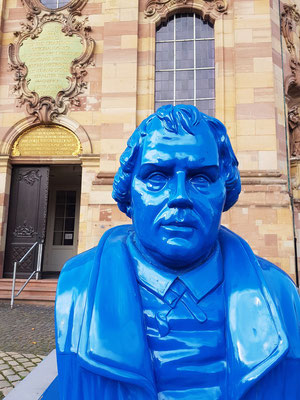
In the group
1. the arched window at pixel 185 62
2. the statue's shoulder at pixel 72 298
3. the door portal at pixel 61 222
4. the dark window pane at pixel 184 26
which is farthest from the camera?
the door portal at pixel 61 222

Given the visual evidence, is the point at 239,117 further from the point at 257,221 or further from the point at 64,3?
the point at 64,3

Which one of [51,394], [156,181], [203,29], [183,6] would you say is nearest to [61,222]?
[203,29]

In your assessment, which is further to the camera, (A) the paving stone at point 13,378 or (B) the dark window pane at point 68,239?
(B) the dark window pane at point 68,239

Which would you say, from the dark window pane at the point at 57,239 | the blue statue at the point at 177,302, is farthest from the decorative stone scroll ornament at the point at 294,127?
the blue statue at the point at 177,302

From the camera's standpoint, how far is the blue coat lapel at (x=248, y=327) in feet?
2.89

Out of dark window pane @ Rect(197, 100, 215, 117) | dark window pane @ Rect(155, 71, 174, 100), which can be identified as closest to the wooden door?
dark window pane @ Rect(155, 71, 174, 100)

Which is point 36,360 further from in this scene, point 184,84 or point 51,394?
point 184,84

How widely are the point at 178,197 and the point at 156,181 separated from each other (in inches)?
4.9

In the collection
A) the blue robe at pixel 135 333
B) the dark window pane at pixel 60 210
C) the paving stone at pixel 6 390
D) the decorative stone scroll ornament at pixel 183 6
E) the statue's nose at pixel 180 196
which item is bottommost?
the paving stone at pixel 6 390

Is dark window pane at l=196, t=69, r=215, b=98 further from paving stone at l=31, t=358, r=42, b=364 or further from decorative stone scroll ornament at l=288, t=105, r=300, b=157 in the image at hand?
paving stone at l=31, t=358, r=42, b=364

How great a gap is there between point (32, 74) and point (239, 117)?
5.35 metres

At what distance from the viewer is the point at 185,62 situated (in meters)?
7.72

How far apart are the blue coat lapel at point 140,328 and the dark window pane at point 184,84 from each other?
7.16 metres

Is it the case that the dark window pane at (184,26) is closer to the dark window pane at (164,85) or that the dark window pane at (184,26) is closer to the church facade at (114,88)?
the church facade at (114,88)
